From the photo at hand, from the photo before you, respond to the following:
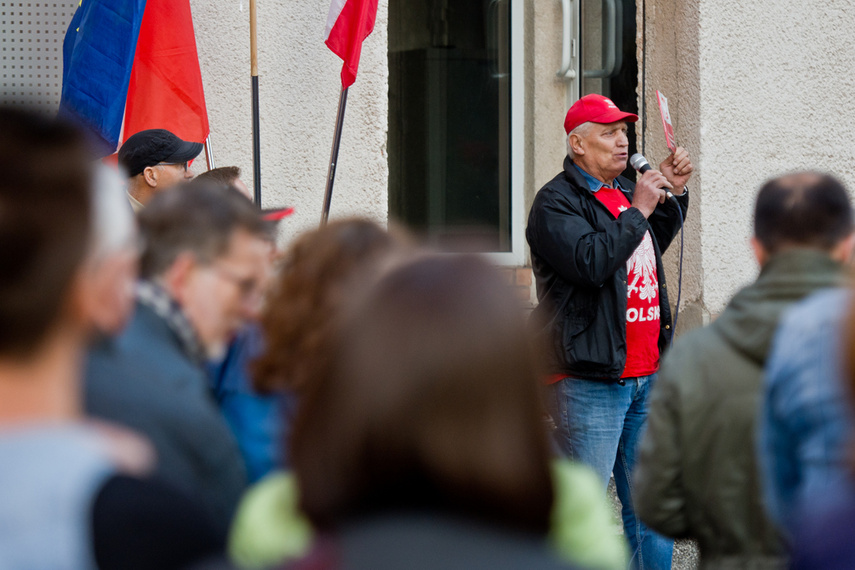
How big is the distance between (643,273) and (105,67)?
88.6 inches

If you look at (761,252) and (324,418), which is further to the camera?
(761,252)

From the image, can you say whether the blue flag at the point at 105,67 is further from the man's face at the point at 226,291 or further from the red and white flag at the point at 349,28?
the man's face at the point at 226,291

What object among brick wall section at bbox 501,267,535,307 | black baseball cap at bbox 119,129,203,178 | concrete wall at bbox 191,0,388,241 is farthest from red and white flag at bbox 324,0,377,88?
brick wall section at bbox 501,267,535,307

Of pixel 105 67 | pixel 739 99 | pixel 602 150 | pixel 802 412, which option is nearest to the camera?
pixel 802 412

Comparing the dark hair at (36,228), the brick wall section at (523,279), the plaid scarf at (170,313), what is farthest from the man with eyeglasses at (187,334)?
the brick wall section at (523,279)

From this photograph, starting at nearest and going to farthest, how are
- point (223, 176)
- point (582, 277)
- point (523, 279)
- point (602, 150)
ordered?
point (223, 176) → point (582, 277) → point (602, 150) → point (523, 279)

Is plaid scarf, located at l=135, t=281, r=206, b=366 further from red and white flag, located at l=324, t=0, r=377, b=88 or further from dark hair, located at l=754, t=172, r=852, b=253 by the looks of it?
red and white flag, located at l=324, t=0, r=377, b=88

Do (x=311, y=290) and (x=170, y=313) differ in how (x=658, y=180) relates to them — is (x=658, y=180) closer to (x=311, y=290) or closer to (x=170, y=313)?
(x=311, y=290)

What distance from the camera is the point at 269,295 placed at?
6.02ft

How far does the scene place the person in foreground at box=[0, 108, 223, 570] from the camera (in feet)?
3.19

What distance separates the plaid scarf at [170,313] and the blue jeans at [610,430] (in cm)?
197

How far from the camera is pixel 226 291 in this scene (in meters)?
1.91

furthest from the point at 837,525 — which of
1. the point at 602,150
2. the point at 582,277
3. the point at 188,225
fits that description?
the point at 602,150

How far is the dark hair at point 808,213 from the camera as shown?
6.37 feet
